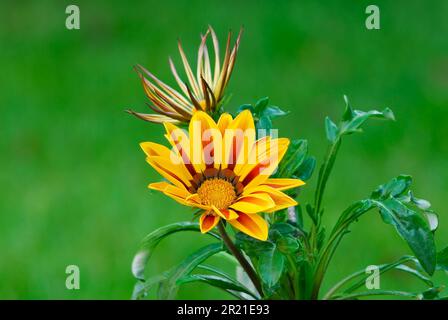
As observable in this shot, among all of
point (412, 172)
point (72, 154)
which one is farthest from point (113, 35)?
point (412, 172)

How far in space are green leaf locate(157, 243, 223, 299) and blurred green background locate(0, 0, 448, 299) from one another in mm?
1075

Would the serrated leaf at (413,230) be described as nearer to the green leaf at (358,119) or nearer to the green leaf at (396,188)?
the green leaf at (396,188)

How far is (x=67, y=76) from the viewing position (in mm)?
3486

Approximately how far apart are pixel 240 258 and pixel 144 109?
6.84ft

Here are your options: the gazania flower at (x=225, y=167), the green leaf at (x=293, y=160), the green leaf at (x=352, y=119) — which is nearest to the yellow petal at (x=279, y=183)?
the gazania flower at (x=225, y=167)

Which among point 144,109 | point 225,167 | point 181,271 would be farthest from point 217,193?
point 144,109

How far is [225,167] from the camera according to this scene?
1.13 m

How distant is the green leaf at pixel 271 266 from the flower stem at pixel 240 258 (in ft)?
0.14

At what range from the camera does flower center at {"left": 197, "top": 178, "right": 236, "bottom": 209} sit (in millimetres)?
1108

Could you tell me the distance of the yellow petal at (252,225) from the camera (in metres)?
1.08

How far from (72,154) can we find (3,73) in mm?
678

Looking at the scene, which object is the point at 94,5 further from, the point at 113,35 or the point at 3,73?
the point at 3,73

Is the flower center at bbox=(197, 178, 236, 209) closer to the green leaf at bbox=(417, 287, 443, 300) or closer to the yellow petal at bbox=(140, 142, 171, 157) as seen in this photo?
the yellow petal at bbox=(140, 142, 171, 157)

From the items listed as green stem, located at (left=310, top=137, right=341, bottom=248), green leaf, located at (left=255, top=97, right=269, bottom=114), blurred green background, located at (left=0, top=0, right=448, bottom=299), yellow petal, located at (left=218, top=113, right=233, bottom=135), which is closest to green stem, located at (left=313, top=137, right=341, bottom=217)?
green stem, located at (left=310, top=137, right=341, bottom=248)
